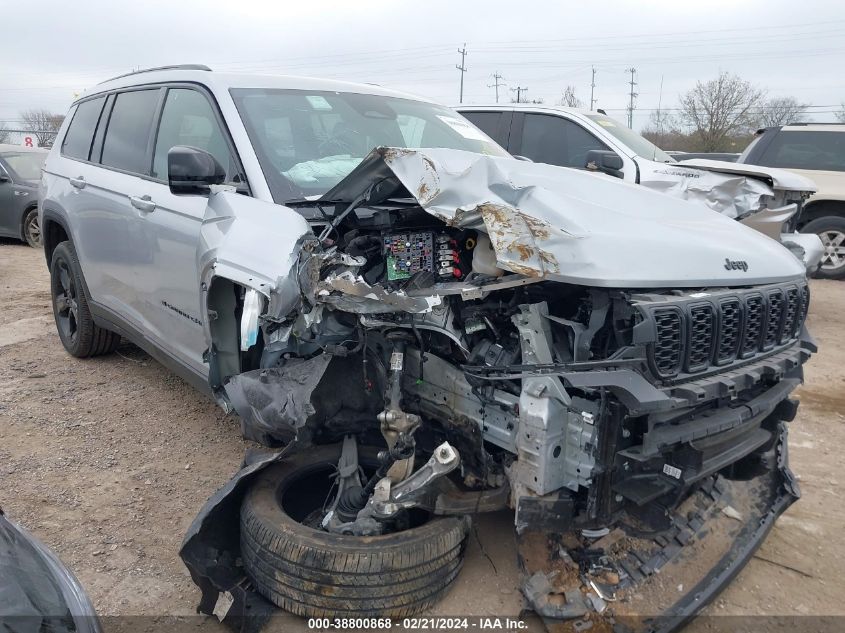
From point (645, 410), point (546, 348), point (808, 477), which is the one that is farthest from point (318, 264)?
point (808, 477)

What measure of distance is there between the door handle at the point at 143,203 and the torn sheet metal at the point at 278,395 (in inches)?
58.1

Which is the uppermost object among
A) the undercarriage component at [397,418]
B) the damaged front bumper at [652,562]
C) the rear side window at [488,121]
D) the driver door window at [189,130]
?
the rear side window at [488,121]

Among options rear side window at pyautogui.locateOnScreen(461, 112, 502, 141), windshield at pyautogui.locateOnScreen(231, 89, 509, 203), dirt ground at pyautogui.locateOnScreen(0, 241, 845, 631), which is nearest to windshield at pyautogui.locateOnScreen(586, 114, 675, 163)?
rear side window at pyautogui.locateOnScreen(461, 112, 502, 141)

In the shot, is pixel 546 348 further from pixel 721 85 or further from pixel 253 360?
pixel 721 85

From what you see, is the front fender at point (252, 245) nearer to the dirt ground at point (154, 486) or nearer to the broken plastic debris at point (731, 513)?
the dirt ground at point (154, 486)

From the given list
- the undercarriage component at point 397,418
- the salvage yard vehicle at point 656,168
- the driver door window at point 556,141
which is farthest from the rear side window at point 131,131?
the driver door window at point 556,141

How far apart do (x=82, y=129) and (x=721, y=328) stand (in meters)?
4.79

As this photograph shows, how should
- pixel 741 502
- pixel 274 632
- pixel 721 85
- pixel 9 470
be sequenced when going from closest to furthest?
pixel 274 632 → pixel 741 502 → pixel 9 470 → pixel 721 85

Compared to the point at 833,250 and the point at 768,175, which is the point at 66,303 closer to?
the point at 768,175

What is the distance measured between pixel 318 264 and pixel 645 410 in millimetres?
1266

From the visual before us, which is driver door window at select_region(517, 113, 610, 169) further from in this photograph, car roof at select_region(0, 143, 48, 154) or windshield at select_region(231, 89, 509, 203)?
car roof at select_region(0, 143, 48, 154)

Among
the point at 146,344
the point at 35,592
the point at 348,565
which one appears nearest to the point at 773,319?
the point at 348,565

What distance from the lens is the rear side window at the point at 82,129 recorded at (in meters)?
4.98

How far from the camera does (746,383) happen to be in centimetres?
237
